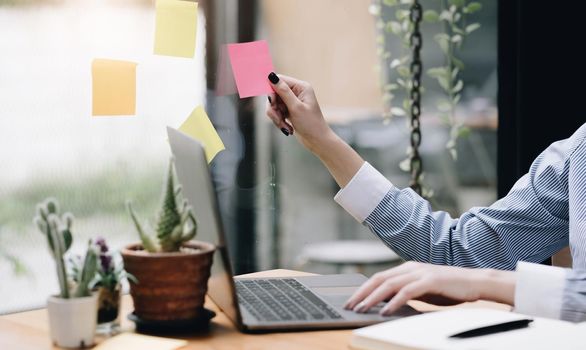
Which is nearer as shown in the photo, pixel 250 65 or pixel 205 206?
pixel 205 206

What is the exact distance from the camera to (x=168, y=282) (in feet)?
3.39

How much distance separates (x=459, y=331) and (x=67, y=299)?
1.59 feet

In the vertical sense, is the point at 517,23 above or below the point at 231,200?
above

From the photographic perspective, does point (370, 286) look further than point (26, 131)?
No

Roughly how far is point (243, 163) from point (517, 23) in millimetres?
959

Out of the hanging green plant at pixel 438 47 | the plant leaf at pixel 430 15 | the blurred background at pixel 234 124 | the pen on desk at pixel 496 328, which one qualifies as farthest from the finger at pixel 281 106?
the plant leaf at pixel 430 15

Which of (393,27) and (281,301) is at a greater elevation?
(393,27)

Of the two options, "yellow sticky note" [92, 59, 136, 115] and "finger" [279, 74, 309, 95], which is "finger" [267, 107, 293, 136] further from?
"yellow sticky note" [92, 59, 136, 115]

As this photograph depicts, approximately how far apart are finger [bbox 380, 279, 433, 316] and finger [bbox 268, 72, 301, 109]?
51 cm

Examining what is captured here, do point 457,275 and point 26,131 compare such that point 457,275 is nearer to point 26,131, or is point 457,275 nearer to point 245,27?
point 26,131

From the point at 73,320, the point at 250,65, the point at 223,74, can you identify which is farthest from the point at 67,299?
the point at 223,74

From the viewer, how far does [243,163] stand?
223 centimetres

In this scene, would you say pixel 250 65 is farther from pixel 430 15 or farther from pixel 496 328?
pixel 430 15

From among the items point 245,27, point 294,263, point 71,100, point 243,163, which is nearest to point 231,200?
point 243,163
